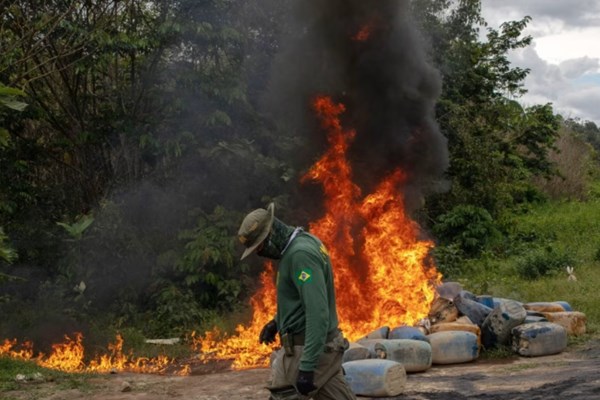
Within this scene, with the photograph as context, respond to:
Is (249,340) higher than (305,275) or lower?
lower

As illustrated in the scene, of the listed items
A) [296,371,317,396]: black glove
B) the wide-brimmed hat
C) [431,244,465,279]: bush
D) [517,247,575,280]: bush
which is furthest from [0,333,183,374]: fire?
[517,247,575,280]: bush

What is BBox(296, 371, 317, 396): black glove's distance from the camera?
3938mm

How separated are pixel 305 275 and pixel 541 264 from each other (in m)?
10.9

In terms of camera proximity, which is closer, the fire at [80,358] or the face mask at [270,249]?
the face mask at [270,249]

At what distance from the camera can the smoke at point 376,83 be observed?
11914mm

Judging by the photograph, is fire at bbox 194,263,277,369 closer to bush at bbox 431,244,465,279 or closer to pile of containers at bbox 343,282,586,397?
pile of containers at bbox 343,282,586,397

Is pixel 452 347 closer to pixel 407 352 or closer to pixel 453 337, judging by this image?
pixel 453 337

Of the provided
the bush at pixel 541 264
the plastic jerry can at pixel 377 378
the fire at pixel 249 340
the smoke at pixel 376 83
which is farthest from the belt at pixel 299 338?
the bush at pixel 541 264

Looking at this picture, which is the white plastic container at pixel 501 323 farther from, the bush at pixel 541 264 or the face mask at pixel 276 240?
the face mask at pixel 276 240

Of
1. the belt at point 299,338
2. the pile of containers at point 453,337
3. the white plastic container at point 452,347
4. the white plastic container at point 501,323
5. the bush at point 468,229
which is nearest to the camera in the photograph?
the belt at point 299,338

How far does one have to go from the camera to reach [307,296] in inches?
158

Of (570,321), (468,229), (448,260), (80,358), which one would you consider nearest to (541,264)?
(448,260)

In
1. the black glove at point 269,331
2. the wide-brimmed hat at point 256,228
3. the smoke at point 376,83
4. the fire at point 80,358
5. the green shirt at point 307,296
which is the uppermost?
the smoke at point 376,83

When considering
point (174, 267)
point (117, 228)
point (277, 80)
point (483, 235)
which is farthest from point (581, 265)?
point (117, 228)
